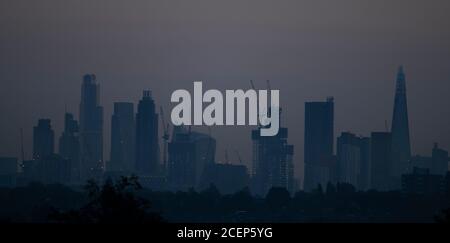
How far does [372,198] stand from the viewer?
13025cm

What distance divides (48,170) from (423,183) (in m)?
62.7

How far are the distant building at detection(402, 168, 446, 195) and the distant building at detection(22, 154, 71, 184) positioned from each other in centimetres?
4840

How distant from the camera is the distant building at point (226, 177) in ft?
524

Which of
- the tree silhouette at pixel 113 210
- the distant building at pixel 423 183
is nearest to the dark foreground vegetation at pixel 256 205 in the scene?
the distant building at pixel 423 183

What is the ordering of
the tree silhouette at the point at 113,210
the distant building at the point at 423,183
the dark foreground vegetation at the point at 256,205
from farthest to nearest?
the distant building at the point at 423,183 → the dark foreground vegetation at the point at 256,205 → the tree silhouette at the point at 113,210

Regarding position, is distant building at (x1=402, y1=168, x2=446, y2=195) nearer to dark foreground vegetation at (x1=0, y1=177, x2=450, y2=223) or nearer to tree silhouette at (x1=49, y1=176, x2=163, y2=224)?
dark foreground vegetation at (x1=0, y1=177, x2=450, y2=223)

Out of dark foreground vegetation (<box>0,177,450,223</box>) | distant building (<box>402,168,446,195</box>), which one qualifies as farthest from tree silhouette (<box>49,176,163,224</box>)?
distant building (<box>402,168,446,195</box>)

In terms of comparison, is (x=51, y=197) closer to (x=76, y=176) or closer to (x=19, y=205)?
(x=19, y=205)

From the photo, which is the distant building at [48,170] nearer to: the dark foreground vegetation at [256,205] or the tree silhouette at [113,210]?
the dark foreground vegetation at [256,205]

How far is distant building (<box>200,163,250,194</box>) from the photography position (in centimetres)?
15985

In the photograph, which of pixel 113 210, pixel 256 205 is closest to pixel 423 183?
pixel 256 205

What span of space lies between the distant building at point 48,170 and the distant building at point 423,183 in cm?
4840

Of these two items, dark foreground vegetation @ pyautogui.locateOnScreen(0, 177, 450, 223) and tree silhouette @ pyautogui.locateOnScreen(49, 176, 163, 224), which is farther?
dark foreground vegetation @ pyautogui.locateOnScreen(0, 177, 450, 223)
